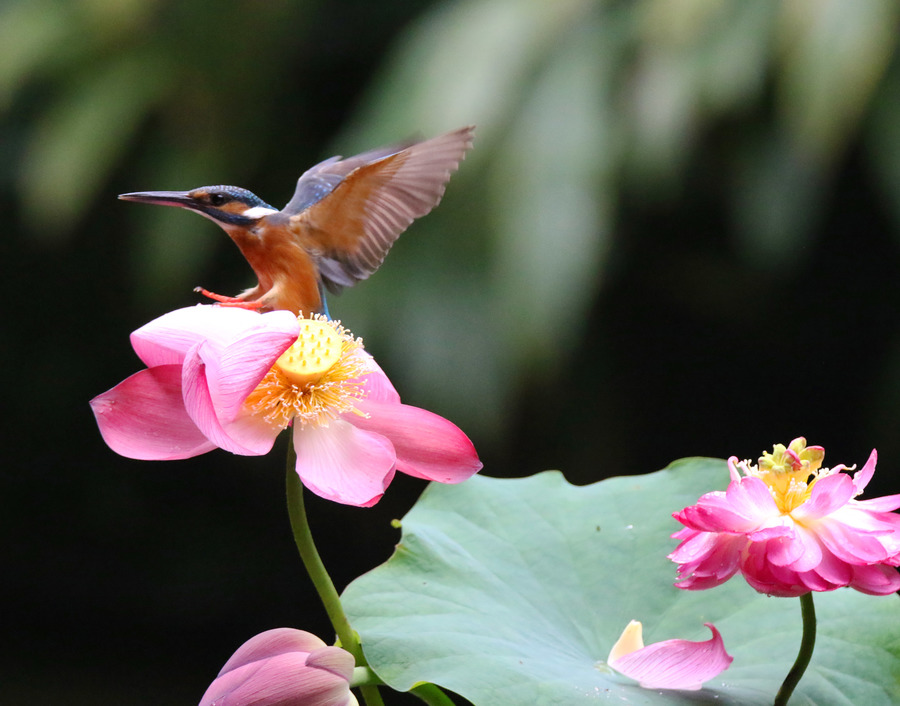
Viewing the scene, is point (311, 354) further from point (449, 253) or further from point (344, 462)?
point (449, 253)

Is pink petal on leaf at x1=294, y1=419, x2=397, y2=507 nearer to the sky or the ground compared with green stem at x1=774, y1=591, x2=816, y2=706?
nearer to the sky

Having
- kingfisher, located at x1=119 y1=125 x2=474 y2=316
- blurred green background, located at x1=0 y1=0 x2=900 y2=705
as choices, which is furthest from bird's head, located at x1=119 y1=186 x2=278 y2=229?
blurred green background, located at x1=0 y1=0 x2=900 y2=705

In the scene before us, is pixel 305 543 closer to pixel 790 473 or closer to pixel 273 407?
pixel 273 407

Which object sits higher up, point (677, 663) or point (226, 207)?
point (226, 207)

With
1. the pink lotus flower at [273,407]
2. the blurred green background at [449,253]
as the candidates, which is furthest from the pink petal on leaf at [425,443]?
the blurred green background at [449,253]

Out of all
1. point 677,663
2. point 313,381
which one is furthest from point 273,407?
point 677,663

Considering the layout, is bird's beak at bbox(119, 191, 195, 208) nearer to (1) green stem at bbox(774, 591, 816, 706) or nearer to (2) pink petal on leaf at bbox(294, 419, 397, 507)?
(2) pink petal on leaf at bbox(294, 419, 397, 507)

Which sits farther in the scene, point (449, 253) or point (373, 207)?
point (449, 253)
